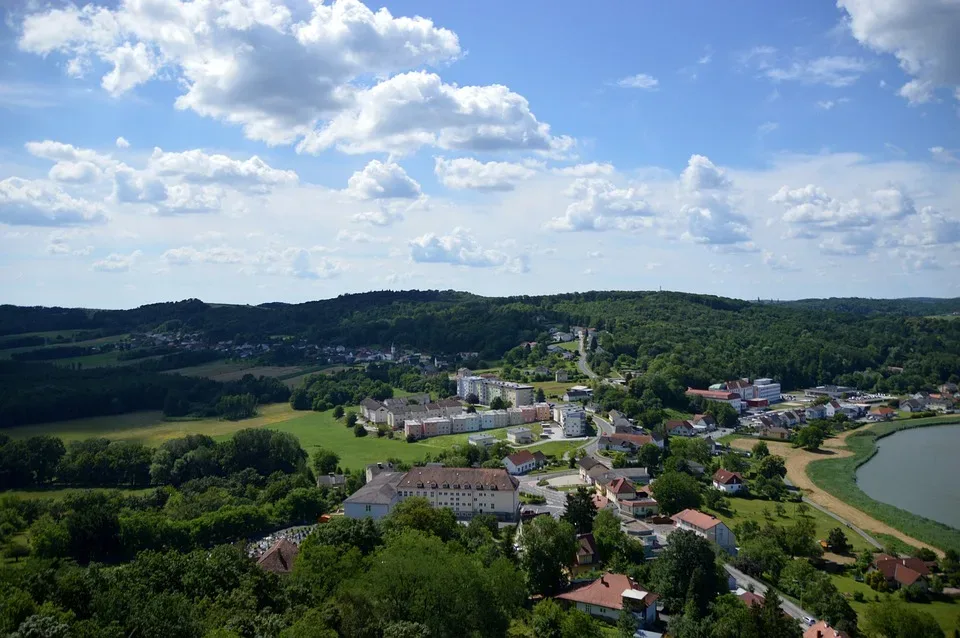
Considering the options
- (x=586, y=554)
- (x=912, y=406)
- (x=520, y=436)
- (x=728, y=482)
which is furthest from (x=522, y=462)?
(x=912, y=406)

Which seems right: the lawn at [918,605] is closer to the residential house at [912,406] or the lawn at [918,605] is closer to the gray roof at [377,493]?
the gray roof at [377,493]

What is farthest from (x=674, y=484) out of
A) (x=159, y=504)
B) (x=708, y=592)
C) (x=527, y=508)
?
(x=159, y=504)

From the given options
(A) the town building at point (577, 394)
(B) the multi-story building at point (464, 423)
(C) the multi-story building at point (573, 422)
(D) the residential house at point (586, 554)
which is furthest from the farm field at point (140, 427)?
(D) the residential house at point (586, 554)

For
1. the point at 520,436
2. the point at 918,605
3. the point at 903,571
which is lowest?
the point at 918,605

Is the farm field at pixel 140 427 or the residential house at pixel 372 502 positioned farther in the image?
the farm field at pixel 140 427

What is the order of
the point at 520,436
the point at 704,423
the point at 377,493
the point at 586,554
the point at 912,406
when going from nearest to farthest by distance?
1. the point at 586,554
2. the point at 377,493
3. the point at 520,436
4. the point at 704,423
5. the point at 912,406

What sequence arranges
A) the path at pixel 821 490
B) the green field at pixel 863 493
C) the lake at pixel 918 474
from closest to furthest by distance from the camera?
the green field at pixel 863 493 → the path at pixel 821 490 → the lake at pixel 918 474

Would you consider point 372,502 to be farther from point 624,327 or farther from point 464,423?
point 624,327
